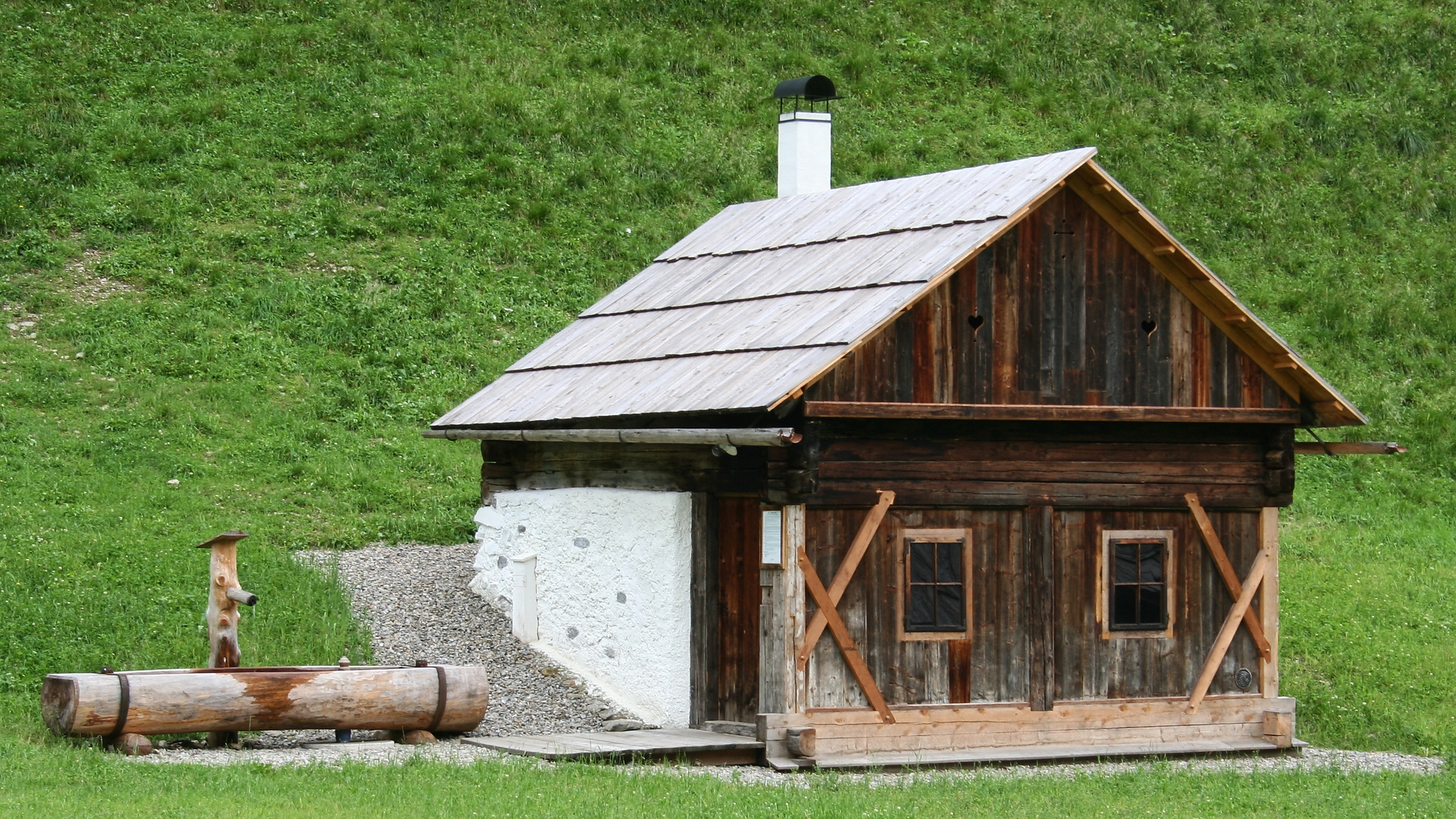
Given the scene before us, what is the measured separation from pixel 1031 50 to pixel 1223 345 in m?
20.4

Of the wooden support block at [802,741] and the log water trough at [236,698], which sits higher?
the log water trough at [236,698]

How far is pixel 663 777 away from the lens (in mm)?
11836

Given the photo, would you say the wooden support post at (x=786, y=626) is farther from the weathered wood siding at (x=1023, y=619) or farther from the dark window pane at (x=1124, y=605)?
the dark window pane at (x=1124, y=605)

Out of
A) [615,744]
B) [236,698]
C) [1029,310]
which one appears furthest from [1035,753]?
[236,698]

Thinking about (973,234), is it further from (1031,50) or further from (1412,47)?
(1412,47)

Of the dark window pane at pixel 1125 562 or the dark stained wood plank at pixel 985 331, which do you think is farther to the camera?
the dark window pane at pixel 1125 562

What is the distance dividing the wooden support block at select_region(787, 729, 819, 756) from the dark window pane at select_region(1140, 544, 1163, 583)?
3377mm

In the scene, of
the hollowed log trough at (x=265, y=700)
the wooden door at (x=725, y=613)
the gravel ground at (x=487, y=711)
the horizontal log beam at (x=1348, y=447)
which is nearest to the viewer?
the hollowed log trough at (x=265, y=700)

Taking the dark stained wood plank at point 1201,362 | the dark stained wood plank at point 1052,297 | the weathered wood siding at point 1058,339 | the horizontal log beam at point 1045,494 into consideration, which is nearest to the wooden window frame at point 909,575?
the horizontal log beam at point 1045,494

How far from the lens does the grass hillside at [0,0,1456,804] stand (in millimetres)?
18594

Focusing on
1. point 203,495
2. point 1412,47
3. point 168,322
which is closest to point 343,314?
point 168,322

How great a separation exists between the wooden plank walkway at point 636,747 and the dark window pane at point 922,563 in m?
1.80

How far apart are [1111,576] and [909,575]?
188 centimetres

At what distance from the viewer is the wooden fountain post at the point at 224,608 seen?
43.7 ft
